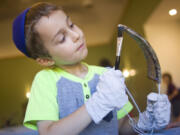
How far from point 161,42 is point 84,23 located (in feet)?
5.30

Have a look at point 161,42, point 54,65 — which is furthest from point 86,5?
point 54,65

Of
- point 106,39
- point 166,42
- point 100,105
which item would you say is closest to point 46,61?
point 100,105

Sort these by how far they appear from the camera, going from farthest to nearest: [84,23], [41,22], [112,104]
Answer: [84,23] < [41,22] < [112,104]

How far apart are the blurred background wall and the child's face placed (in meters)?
0.78

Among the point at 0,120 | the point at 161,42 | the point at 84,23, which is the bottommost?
the point at 0,120

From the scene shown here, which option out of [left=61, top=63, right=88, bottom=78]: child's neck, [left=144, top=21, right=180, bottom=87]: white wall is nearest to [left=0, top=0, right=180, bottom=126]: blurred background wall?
[left=144, top=21, right=180, bottom=87]: white wall

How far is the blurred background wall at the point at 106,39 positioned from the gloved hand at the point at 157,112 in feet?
2.46

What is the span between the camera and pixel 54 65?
2.09ft

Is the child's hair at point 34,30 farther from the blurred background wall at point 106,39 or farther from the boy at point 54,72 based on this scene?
the blurred background wall at point 106,39

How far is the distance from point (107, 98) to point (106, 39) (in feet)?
16.1

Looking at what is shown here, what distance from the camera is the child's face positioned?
530 millimetres

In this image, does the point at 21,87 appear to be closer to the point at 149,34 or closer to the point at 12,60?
the point at 12,60

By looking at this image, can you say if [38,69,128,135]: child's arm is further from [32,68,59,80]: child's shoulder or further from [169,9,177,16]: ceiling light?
[169,9,177,16]: ceiling light

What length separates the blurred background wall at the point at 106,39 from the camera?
2.59 m
